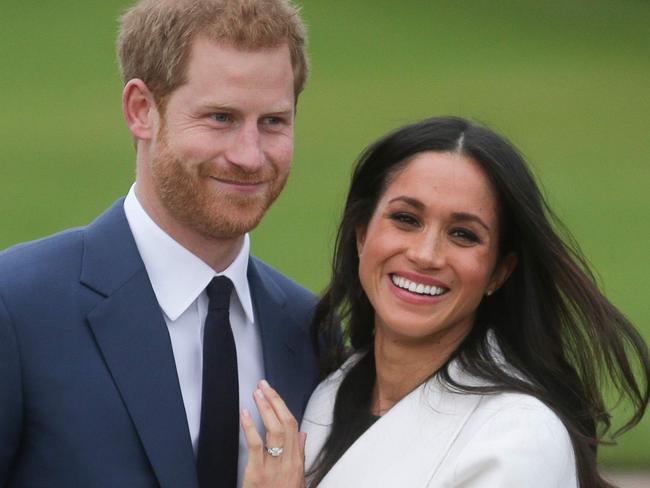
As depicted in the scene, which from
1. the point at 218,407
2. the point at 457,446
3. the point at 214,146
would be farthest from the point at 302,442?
the point at 214,146

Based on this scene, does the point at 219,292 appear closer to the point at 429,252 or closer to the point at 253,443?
the point at 253,443

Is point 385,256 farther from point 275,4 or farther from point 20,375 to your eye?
point 20,375

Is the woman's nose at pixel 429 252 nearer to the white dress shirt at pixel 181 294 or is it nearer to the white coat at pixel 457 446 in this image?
the white coat at pixel 457 446

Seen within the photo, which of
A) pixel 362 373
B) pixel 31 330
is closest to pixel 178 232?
pixel 31 330

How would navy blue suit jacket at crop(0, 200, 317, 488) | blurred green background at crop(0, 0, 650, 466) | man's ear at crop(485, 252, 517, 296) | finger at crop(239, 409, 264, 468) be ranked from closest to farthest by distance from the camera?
navy blue suit jacket at crop(0, 200, 317, 488)
finger at crop(239, 409, 264, 468)
man's ear at crop(485, 252, 517, 296)
blurred green background at crop(0, 0, 650, 466)

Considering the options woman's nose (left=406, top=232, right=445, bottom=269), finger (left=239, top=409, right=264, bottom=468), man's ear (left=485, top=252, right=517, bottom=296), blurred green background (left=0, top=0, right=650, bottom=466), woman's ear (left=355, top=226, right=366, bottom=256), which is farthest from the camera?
blurred green background (left=0, top=0, right=650, bottom=466)

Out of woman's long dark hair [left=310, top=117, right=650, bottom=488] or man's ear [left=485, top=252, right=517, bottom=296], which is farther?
man's ear [left=485, top=252, right=517, bottom=296]

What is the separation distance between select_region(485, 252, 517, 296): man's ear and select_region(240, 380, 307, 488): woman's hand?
0.59 metres

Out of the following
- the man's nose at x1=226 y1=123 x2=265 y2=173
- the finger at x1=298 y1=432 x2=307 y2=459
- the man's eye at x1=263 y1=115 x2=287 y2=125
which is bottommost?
the finger at x1=298 y1=432 x2=307 y2=459

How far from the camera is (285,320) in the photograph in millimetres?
3879

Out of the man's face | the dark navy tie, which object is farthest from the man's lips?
the dark navy tie

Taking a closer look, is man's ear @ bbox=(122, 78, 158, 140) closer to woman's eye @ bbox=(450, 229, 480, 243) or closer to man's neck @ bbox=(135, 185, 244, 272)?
man's neck @ bbox=(135, 185, 244, 272)

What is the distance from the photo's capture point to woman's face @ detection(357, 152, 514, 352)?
3588 millimetres

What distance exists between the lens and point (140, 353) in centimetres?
345
